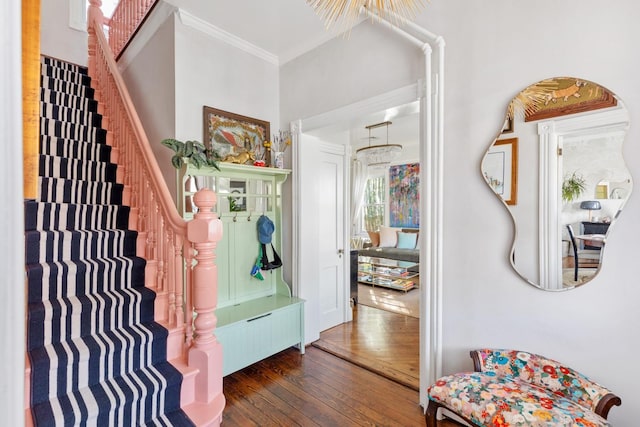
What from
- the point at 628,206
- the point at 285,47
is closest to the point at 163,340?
the point at 628,206

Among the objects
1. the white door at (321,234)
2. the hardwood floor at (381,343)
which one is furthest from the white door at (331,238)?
the hardwood floor at (381,343)

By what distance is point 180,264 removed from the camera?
1.79m

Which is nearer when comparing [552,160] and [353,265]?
[552,160]

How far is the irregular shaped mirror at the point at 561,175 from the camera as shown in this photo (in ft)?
5.29

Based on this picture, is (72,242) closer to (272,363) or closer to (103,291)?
(103,291)

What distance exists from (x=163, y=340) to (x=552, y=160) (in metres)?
2.52

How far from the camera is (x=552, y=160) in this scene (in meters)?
1.79

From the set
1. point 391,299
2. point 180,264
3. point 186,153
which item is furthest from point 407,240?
point 180,264

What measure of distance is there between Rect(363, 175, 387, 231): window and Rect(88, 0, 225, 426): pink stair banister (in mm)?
6028

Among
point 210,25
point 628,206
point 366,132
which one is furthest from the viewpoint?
point 366,132

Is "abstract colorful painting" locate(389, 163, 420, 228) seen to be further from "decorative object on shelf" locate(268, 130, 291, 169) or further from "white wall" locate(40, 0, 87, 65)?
"white wall" locate(40, 0, 87, 65)

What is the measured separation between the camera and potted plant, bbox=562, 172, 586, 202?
1702mm

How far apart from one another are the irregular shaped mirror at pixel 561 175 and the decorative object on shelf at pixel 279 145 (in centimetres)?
200

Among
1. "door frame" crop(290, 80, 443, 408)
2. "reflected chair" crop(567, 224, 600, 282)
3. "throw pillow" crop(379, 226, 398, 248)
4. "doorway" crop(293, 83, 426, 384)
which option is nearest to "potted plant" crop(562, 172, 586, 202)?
"reflected chair" crop(567, 224, 600, 282)
